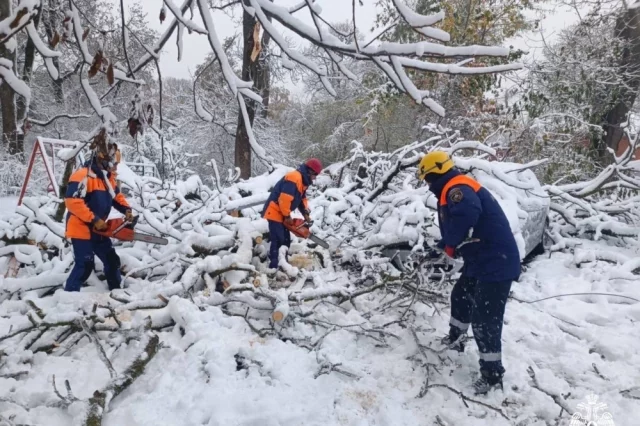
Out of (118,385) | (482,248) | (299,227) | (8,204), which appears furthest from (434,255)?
(8,204)

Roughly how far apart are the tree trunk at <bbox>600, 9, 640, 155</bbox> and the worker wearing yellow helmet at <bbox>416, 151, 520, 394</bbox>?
25.6 feet

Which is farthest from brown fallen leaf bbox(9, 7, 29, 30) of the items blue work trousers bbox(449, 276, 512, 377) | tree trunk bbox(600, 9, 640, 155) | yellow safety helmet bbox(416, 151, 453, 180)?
tree trunk bbox(600, 9, 640, 155)

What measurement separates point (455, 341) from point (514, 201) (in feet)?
7.64

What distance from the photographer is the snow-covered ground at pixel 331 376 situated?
235 cm

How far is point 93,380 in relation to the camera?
101 inches

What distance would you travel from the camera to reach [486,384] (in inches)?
112

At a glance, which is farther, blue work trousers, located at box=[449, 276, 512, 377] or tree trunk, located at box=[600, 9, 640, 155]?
tree trunk, located at box=[600, 9, 640, 155]

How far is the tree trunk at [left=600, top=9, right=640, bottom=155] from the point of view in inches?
348

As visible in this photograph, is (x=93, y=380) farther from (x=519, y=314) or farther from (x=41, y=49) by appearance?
(x=519, y=314)

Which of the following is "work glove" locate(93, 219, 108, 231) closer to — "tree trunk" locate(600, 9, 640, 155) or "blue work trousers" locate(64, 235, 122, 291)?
"blue work trousers" locate(64, 235, 122, 291)

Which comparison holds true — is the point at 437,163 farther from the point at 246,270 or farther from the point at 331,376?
the point at 246,270

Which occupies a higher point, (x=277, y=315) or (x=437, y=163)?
(x=437, y=163)

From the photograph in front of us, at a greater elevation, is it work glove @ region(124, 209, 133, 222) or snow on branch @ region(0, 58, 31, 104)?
snow on branch @ region(0, 58, 31, 104)

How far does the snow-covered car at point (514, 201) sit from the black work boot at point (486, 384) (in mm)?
1754
